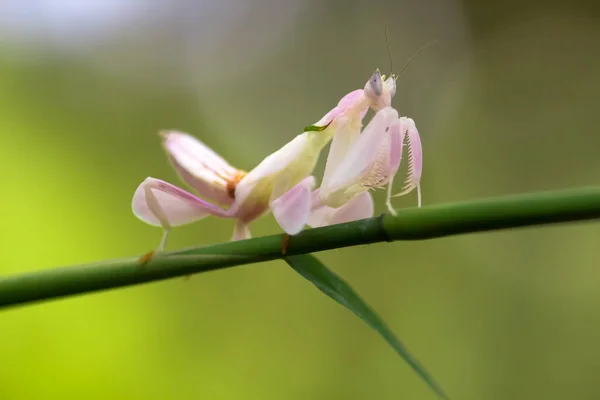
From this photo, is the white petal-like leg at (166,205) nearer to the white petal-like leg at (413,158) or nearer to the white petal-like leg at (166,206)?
the white petal-like leg at (166,206)

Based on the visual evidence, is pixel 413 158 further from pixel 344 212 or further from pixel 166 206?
pixel 166 206

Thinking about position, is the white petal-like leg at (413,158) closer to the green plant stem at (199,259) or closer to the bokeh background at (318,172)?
the green plant stem at (199,259)

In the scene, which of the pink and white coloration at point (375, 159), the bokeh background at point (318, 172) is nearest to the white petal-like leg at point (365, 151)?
the pink and white coloration at point (375, 159)

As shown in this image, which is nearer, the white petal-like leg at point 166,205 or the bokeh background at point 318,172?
the white petal-like leg at point 166,205

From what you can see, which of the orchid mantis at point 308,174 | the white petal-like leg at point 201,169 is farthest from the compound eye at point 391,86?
the white petal-like leg at point 201,169

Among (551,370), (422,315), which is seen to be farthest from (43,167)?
(551,370)

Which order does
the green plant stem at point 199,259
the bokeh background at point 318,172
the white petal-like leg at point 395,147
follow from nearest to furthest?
the green plant stem at point 199,259, the white petal-like leg at point 395,147, the bokeh background at point 318,172

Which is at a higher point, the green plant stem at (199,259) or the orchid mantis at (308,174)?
the orchid mantis at (308,174)

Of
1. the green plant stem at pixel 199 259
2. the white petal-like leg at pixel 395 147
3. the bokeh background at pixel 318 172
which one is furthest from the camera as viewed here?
the bokeh background at pixel 318 172
